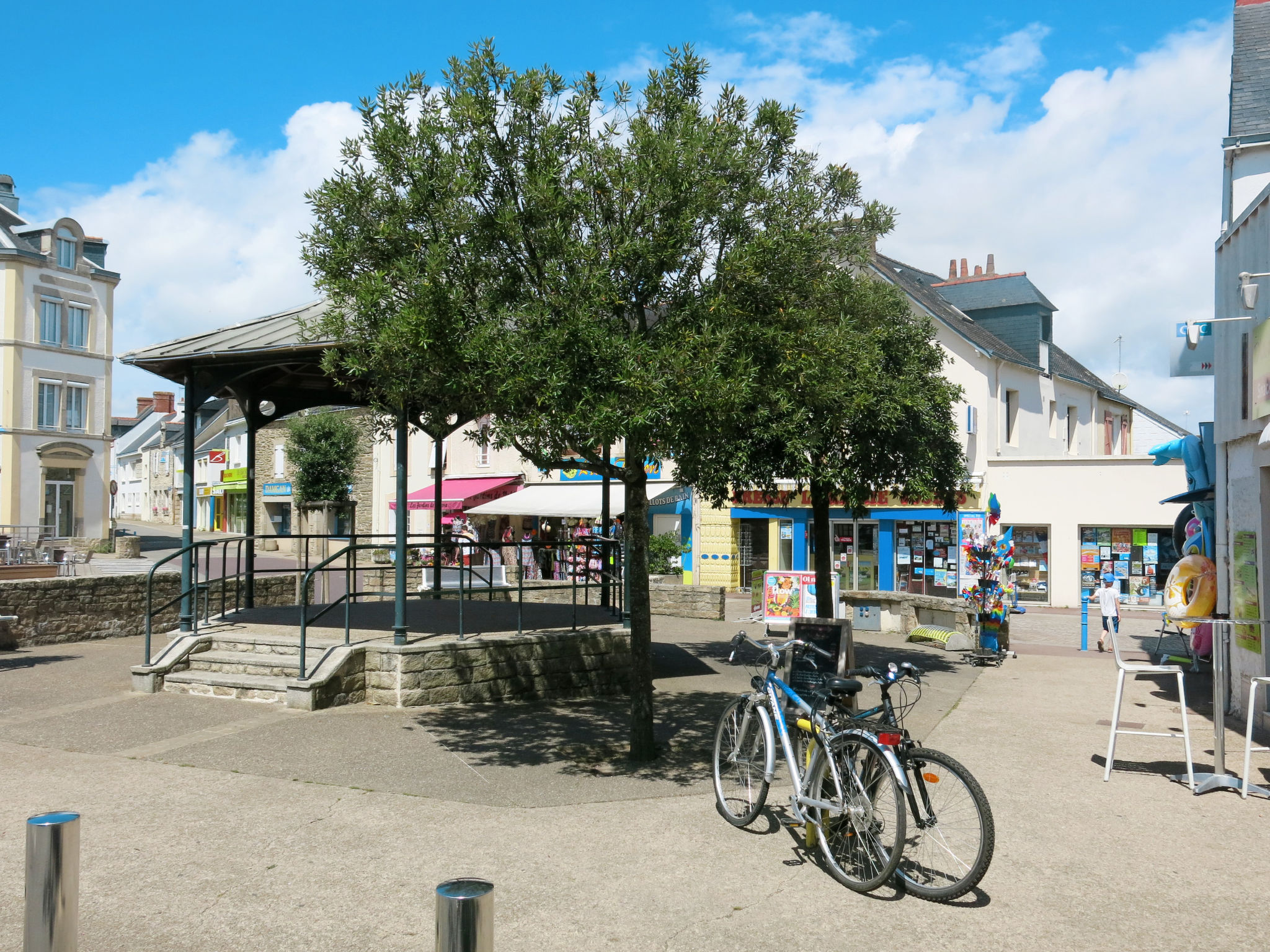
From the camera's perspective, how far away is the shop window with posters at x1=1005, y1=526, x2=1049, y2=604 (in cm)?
2661

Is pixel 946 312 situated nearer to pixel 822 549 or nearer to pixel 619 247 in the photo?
pixel 822 549

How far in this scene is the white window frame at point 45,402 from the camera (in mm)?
38531

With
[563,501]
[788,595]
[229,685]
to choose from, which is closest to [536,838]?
[229,685]

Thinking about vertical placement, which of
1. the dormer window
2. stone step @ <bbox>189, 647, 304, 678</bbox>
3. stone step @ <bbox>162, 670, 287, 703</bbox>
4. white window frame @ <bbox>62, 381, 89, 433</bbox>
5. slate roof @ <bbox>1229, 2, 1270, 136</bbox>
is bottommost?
stone step @ <bbox>162, 670, 287, 703</bbox>

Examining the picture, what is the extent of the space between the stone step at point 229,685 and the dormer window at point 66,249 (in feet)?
114

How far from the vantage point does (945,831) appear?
495cm

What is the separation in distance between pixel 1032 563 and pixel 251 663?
21656 millimetres

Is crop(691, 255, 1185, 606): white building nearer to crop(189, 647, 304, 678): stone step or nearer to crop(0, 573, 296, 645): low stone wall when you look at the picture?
crop(0, 573, 296, 645): low stone wall

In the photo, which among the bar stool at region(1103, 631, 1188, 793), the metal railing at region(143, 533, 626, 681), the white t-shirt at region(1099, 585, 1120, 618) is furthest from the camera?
the white t-shirt at region(1099, 585, 1120, 618)

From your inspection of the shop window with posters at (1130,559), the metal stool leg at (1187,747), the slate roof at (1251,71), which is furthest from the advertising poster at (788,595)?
the shop window with posters at (1130,559)

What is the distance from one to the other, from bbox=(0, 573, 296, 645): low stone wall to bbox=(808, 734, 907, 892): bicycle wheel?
Result: 34.2 ft

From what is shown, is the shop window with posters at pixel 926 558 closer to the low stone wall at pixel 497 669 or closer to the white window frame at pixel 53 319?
the low stone wall at pixel 497 669

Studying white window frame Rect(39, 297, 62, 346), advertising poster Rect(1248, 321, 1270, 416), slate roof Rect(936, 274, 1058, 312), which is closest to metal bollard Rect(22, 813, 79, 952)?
advertising poster Rect(1248, 321, 1270, 416)

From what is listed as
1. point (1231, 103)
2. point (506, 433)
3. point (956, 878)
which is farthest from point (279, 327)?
point (1231, 103)
